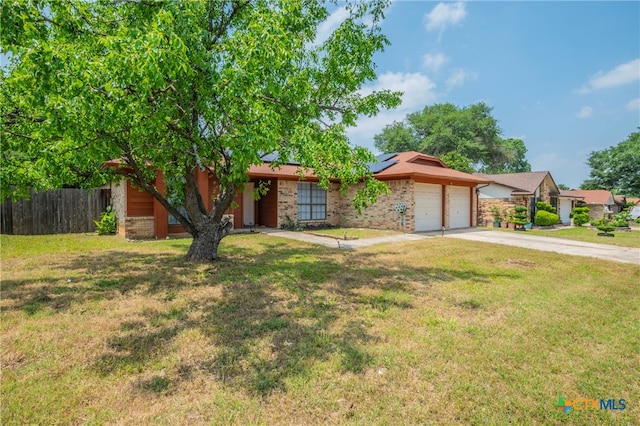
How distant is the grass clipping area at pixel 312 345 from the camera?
98.7 inches

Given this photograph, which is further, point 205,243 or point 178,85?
point 205,243

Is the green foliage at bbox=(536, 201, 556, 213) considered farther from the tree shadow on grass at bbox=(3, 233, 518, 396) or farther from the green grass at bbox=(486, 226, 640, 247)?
the tree shadow on grass at bbox=(3, 233, 518, 396)

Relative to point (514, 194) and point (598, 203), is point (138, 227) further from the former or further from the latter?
point (598, 203)

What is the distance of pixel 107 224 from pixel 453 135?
33.6 metres

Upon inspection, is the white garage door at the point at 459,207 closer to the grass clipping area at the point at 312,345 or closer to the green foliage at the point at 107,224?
the grass clipping area at the point at 312,345

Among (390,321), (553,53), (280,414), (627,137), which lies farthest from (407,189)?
(627,137)

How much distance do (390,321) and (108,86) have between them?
4862 mm

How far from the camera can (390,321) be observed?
428cm

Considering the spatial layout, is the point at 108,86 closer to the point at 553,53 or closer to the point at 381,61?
the point at 381,61

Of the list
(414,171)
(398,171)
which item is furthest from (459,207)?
(398,171)

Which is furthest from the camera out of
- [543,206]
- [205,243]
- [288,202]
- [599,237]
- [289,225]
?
[543,206]

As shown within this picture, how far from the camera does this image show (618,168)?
125 feet

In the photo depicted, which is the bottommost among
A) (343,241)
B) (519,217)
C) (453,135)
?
(343,241)

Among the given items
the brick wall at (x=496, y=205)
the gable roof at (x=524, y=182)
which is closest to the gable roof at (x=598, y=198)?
the gable roof at (x=524, y=182)
